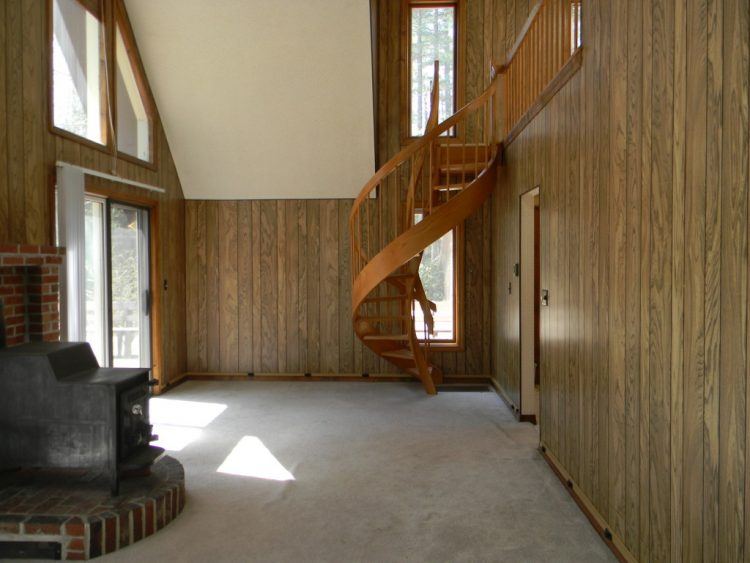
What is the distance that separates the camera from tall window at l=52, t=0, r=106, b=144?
4.24 metres

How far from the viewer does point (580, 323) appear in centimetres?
319

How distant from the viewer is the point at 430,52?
652cm

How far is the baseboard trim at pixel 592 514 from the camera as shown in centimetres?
256

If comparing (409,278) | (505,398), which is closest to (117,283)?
(409,278)

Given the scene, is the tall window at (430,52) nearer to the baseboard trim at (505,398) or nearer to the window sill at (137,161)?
the window sill at (137,161)

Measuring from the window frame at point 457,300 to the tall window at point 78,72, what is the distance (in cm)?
341

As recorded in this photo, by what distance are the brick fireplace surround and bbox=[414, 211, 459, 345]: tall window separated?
12.6 feet

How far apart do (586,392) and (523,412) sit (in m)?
1.93

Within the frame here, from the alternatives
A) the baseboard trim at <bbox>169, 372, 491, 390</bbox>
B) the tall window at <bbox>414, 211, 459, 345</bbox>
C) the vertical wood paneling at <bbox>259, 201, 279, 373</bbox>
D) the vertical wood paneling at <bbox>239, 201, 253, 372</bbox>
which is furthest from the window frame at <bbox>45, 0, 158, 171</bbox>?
the tall window at <bbox>414, 211, 459, 345</bbox>

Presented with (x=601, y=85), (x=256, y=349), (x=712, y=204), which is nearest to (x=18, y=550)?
(x=712, y=204)

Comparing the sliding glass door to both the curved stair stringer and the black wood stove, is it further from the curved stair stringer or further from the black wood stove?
the curved stair stringer

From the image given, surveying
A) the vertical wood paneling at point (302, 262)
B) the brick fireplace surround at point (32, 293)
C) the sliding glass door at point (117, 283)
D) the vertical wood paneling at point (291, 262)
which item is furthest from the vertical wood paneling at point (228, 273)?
the brick fireplace surround at point (32, 293)

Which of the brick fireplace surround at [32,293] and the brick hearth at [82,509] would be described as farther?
the brick fireplace surround at [32,293]

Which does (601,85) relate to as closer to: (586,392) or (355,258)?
(586,392)
